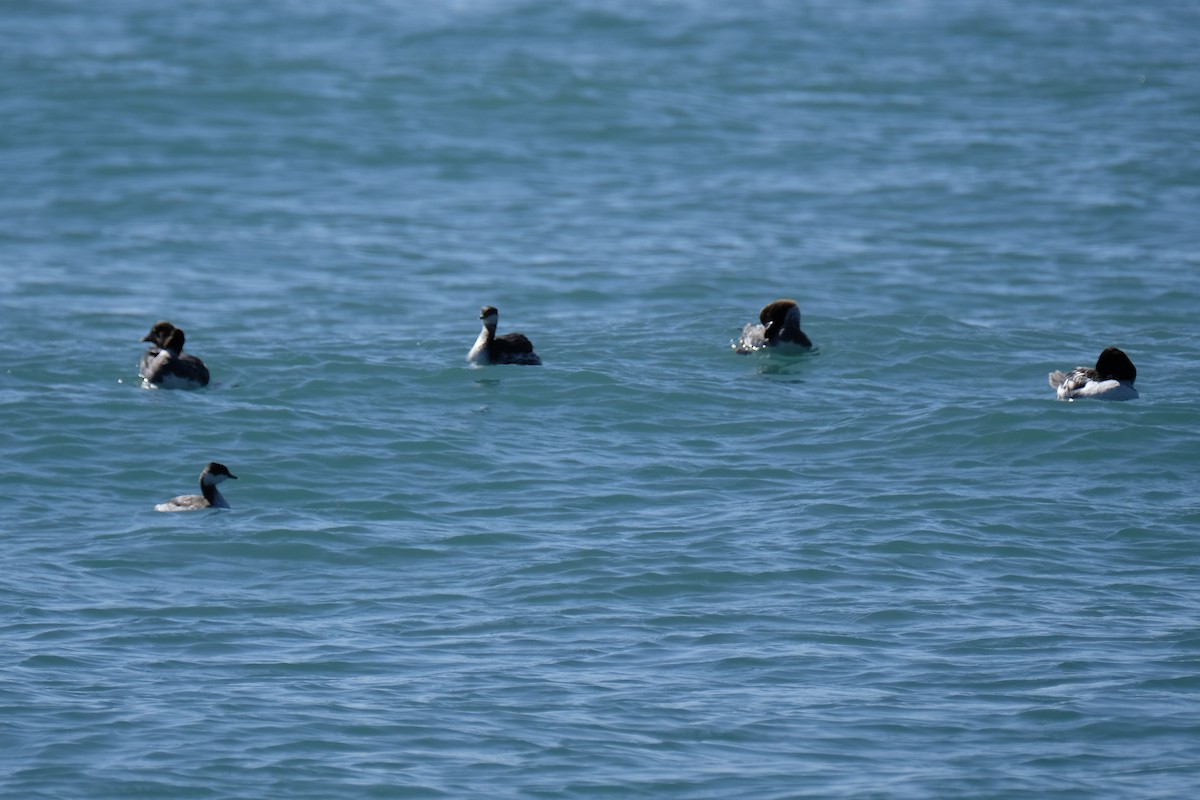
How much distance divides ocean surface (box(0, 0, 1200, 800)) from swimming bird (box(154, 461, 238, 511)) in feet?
0.66

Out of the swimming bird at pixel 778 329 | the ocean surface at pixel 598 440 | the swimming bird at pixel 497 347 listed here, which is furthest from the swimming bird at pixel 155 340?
the swimming bird at pixel 778 329

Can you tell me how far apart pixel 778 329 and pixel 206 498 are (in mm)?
7536

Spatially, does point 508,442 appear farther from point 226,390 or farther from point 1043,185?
point 1043,185

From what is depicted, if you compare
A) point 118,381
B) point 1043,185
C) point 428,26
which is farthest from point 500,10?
→ point 118,381

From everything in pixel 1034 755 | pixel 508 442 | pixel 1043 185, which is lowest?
pixel 1034 755

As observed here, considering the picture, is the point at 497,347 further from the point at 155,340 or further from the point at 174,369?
the point at 155,340

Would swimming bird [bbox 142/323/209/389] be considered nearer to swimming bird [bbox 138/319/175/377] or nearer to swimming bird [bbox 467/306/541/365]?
swimming bird [bbox 138/319/175/377]

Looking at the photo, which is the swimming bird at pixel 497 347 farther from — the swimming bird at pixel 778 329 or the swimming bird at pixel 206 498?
the swimming bird at pixel 206 498

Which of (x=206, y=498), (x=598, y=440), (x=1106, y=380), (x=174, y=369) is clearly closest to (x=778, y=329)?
(x=598, y=440)

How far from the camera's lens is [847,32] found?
4150cm

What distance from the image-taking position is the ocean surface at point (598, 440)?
10273mm

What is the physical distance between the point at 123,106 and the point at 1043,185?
59.9 ft

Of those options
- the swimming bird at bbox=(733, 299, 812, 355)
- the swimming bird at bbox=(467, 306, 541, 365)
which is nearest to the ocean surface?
the swimming bird at bbox=(733, 299, 812, 355)

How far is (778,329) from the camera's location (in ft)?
63.2
